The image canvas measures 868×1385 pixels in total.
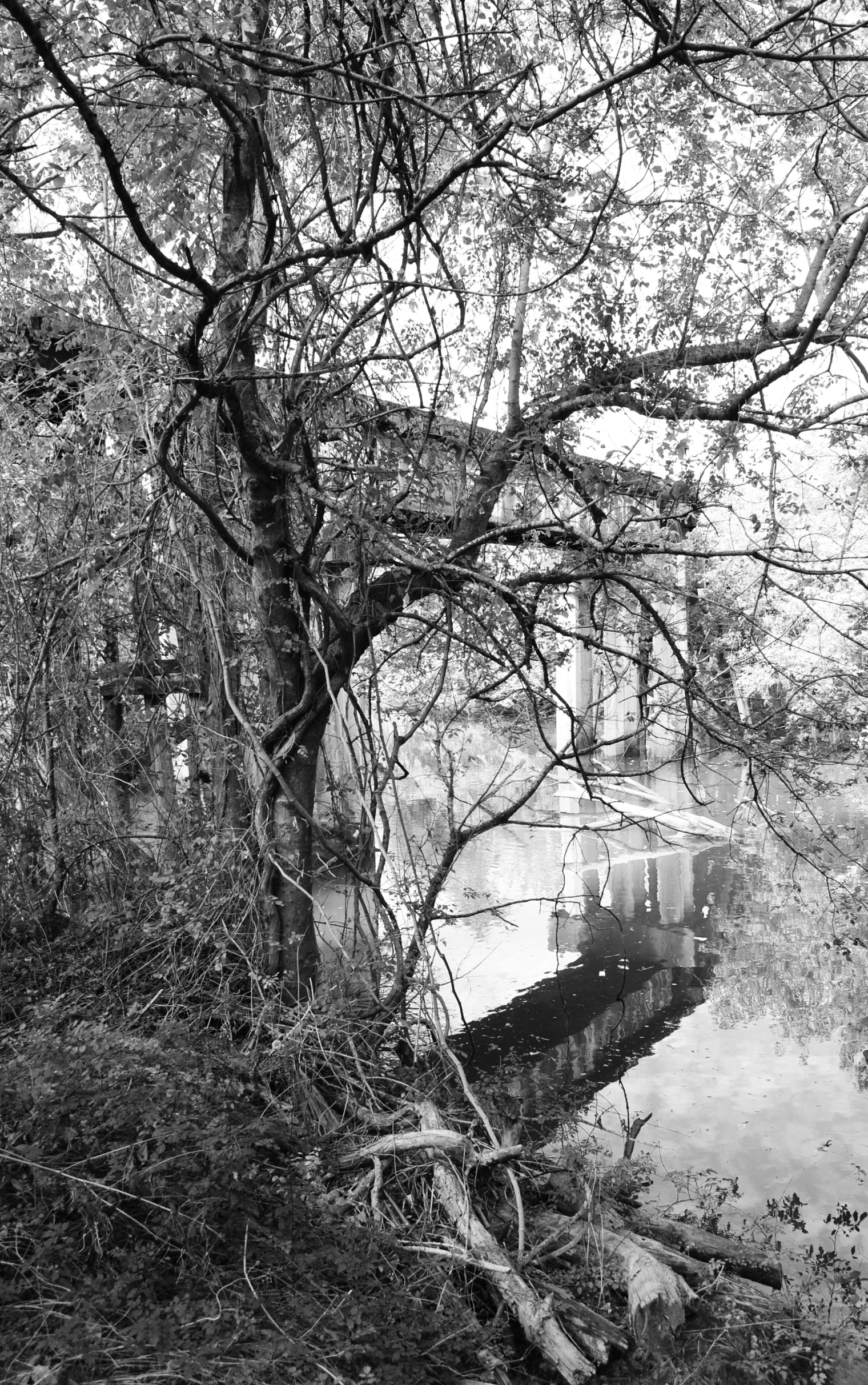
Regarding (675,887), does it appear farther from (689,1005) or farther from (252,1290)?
(252,1290)

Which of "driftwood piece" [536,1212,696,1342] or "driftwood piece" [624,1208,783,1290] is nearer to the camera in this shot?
"driftwood piece" [536,1212,696,1342]

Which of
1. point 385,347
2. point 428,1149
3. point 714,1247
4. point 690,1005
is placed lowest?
point 714,1247

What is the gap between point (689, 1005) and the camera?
633 centimetres

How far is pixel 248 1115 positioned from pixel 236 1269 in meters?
0.71

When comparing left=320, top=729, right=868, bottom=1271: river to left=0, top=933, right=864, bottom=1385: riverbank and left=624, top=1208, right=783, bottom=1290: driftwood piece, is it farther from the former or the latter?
left=0, top=933, right=864, bottom=1385: riverbank

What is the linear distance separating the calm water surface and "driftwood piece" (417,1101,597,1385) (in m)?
0.79

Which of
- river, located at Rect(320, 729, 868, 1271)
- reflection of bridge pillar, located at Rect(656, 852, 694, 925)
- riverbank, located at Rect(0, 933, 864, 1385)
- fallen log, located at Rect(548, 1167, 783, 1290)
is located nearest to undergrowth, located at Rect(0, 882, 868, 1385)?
riverbank, located at Rect(0, 933, 864, 1385)

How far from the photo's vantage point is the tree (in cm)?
387

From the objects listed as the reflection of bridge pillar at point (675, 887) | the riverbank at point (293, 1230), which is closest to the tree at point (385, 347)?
the riverbank at point (293, 1230)

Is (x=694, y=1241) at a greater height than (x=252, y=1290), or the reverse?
(x=252, y=1290)

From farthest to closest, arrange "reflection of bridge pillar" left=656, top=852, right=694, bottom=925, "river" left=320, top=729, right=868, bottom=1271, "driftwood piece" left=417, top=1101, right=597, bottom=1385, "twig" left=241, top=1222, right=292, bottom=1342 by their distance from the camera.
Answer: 1. "reflection of bridge pillar" left=656, top=852, right=694, bottom=925
2. "river" left=320, top=729, right=868, bottom=1271
3. "driftwood piece" left=417, top=1101, right=597, bottom=1385
4. "twig" left=241, top=1222, right=292, bottom=1342

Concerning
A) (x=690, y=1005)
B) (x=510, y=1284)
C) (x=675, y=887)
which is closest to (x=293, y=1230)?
(x=510, y=1284)

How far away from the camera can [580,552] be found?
4.67 meters

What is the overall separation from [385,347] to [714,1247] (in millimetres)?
4394
